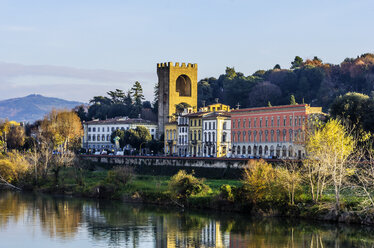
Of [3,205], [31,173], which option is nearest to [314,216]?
[3,205]

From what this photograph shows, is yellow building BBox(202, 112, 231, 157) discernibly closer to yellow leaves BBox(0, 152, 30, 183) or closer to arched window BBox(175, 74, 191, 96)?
arched window BBox(175, 74, 191, 96)

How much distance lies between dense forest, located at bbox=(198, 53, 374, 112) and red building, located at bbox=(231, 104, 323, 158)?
25757 millimetres

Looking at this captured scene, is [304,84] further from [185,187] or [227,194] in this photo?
[227,194]

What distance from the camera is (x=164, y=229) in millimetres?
45688

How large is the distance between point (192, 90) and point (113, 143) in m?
17.3

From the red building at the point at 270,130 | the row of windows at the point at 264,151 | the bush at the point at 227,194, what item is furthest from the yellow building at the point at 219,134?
the bush at the point at 227,194

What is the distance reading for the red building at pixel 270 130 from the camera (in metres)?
80.6

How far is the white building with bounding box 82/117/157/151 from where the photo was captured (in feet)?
388

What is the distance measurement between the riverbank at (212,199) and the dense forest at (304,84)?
47825mm

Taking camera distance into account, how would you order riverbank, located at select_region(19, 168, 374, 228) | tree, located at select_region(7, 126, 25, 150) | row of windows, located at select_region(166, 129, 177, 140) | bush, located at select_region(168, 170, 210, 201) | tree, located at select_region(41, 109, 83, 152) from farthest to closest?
1. tree, located at select_region(7, 126, 25, 150)
2. row of windows, located at select_region(166, 129, 177, 140)
3. tree, located at select_region(41, 109, 83, 152)
4. bush, located at select_region(168, 170, 210, 201)
5. riverbank, located at select_region(19, 168, 374, 228)

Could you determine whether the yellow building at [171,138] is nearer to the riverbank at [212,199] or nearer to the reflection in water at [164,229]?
the riverbank at [212,199]

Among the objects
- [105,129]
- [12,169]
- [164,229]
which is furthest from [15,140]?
[164,229]

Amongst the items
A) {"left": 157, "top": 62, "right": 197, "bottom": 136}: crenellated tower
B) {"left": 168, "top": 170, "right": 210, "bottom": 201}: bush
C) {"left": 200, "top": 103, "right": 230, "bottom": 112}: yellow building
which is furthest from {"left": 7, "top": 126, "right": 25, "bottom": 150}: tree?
{"left": 168, "top": 170, "right": 210, "bottom": 201}: bush

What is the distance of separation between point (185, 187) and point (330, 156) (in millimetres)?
13889
